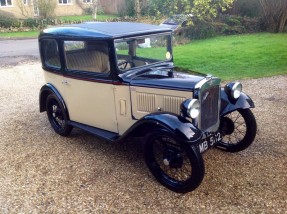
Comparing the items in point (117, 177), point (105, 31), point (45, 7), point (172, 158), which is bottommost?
point (117, 177)

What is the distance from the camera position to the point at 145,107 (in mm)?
3734

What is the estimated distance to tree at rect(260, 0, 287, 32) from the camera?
51.9 ft

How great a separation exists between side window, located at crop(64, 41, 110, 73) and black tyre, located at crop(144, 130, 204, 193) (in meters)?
1.19

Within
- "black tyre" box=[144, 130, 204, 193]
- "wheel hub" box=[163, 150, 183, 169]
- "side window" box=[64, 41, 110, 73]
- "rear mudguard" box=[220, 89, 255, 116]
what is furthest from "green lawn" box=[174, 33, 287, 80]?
"wheel hub" box=[163, 150, 183, 169]

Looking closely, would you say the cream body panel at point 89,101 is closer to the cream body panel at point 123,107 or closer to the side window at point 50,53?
the cream body panel at point 123,107

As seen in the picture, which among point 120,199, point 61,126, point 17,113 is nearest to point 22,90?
point 17,113

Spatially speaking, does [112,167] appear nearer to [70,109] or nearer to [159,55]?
[70,109]

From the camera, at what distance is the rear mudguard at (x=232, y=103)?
12.8ft

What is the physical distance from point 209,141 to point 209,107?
43 centimetres

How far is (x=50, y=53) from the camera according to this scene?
475cm

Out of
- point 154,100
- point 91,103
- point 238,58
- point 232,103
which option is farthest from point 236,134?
point 238,58

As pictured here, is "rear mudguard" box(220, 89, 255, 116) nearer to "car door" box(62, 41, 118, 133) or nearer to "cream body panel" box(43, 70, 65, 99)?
"car door" box(62, 41, 118, 133)

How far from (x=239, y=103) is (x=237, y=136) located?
0.88m

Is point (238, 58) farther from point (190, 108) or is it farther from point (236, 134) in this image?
point (190, 108)
